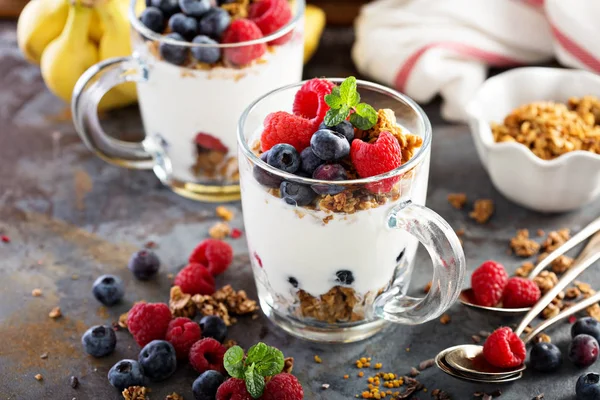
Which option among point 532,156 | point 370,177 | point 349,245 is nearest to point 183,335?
Result: point 349,245

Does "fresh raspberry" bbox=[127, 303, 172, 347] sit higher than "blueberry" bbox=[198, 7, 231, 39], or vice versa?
"blueberry" bbox=[198, 7, 231, 39]

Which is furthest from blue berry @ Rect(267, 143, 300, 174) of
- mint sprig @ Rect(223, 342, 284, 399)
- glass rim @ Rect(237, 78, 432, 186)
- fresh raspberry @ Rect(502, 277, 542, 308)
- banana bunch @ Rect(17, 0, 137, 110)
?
banana bunch @ Rect(17, 0, 137, 110)

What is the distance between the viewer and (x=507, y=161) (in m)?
1.62

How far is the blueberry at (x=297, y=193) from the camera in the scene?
1177 millimetres

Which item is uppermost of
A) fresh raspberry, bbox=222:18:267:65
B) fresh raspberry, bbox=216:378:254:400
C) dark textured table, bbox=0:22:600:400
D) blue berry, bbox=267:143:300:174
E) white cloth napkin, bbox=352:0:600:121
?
blue berry, bbox=267:143:300:174

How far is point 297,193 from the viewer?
118 cm

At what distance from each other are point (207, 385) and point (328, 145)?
43cm

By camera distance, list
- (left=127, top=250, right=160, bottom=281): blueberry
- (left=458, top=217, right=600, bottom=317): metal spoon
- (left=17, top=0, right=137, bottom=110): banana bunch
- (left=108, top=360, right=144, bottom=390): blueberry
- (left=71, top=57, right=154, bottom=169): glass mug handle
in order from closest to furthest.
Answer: (left=108, top=360, right=144, bottom=390): blueberry < (left=458, top=217, right=600, bottom=317): metal spoon < (left=127, top=250, right=160, bottom=281): blueberry < (left=71, top=57, right=154, bottom=169): glass mug handle < (left=17, top=0, right=137, bottom=110): banana bunch

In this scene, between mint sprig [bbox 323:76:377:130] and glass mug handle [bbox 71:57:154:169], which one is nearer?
mint sprig [bbox 323:76:377:130]

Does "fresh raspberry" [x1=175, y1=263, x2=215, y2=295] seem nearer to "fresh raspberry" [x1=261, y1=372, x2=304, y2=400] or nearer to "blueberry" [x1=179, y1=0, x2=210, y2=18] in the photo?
"fresh raspberry" [x1=261, y1=372, x2=304, y2=400]

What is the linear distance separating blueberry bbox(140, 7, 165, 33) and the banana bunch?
0.26 metres

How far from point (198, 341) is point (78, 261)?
38 cm

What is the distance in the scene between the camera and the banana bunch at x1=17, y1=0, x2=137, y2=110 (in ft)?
5.95

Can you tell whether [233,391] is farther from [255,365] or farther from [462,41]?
→ [462,41]
